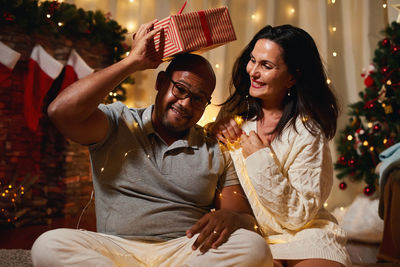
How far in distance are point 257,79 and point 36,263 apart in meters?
0.98

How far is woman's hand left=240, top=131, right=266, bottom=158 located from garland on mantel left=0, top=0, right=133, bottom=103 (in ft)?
5.52

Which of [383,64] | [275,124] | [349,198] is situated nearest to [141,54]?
[275,124]

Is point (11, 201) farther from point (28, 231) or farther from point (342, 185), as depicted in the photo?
point (342, 185)

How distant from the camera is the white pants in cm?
118

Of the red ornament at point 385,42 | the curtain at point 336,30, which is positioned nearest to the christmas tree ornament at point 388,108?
the curtain at point 336,30

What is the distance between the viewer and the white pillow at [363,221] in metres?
2.72

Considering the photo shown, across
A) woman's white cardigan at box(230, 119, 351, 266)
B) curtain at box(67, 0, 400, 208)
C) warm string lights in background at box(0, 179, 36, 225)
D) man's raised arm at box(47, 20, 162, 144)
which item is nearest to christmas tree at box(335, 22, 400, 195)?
curtain at box(67, 0, 400, 208)

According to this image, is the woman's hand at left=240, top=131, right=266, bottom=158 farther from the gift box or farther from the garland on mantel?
the garland on mantel

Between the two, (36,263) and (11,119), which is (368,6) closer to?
(11,119)

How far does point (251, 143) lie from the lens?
1509mm

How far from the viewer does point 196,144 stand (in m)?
1.51

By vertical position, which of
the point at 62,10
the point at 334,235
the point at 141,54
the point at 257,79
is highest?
the point at 62,10

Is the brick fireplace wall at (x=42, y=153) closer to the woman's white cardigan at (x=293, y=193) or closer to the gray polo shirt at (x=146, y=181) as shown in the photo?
the gray polo shirt at (x=146, y=181)

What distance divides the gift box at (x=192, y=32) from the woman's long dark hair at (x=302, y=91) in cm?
24
